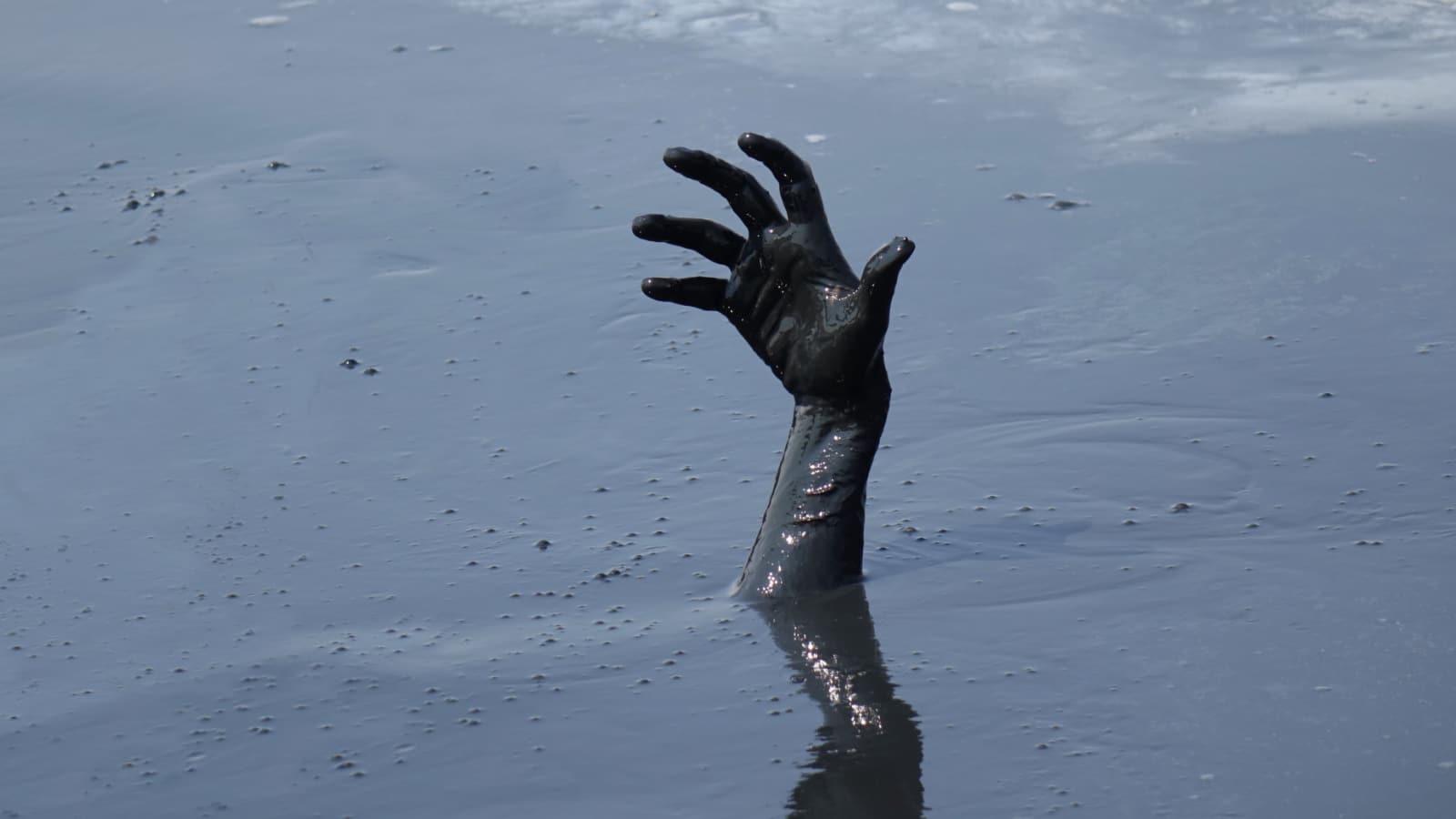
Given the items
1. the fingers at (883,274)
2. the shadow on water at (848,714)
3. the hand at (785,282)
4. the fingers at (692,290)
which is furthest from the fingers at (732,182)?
the shadow on water at (848,714)

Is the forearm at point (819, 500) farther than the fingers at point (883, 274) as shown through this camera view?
Yes

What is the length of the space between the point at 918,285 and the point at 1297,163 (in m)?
1.50

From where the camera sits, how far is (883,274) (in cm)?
338

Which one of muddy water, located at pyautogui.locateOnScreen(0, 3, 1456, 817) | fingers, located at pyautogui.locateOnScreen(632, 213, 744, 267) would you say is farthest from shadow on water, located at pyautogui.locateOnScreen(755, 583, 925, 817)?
fingers, located at pyautogui.locateOnScreen(632, 213, 744, 267)

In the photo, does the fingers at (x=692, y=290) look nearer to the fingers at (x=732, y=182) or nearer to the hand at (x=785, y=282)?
the hand at (x=785, y=282)

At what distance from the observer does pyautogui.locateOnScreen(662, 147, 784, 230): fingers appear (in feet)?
11.7

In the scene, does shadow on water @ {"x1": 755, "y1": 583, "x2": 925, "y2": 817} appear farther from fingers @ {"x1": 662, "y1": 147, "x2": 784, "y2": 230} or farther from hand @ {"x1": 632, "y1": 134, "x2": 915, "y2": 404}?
fingers @ {"x1": 662, "y1": 147, "x2": 784, "y2": 230}

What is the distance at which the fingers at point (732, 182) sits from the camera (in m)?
3.57

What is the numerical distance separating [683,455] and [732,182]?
1.07 metres

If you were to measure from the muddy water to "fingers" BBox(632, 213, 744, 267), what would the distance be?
0.66 meters

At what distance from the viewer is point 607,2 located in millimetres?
8477

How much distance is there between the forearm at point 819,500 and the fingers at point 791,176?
36 centimetres

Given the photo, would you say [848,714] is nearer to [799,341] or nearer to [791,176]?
[799,341]

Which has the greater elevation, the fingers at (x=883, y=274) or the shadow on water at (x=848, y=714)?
the fingers at (x=883, y=274)
